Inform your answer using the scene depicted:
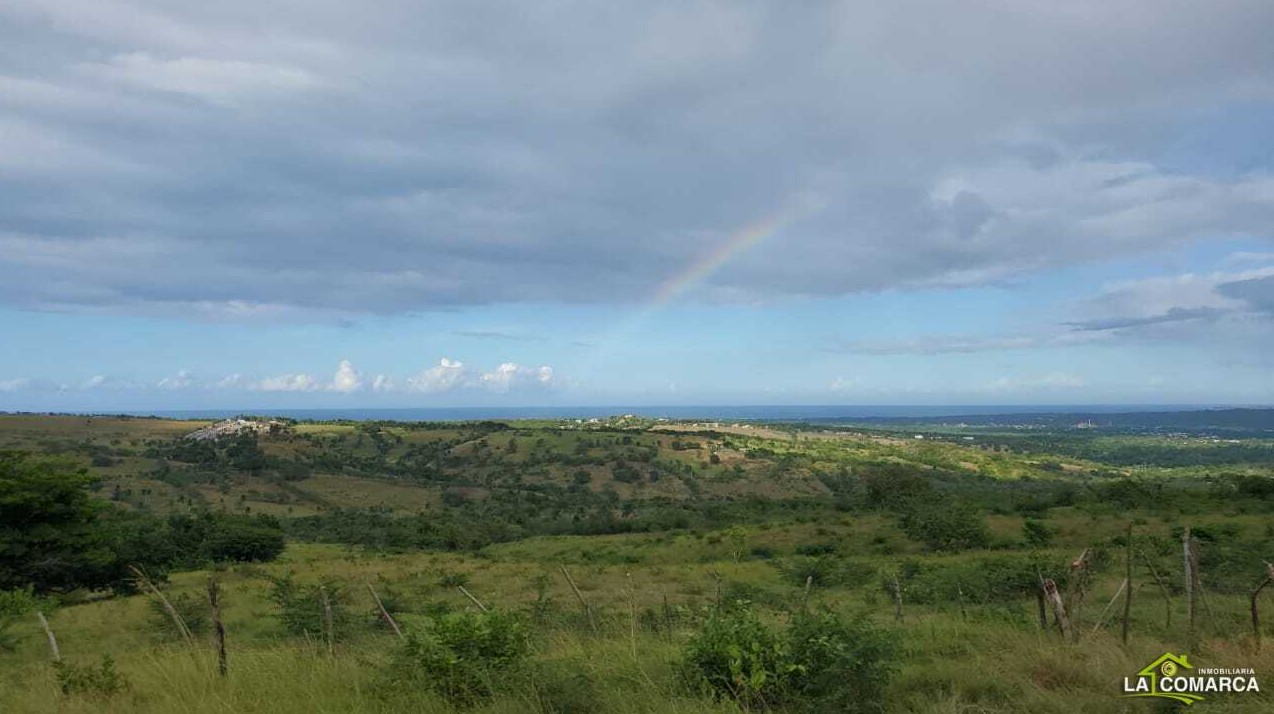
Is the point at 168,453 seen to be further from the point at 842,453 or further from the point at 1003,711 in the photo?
the point at 1003,711

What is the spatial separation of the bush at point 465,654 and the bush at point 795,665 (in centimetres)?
165

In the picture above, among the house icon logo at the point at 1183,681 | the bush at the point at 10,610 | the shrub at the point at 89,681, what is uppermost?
the house icon logo at the point at 1183,681

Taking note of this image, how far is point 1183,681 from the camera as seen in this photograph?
649 centimetres

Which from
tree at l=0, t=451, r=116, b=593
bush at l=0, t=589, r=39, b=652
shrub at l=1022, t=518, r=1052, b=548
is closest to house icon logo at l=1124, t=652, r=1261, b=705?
bush at l=0, t=589, r=39, b=652

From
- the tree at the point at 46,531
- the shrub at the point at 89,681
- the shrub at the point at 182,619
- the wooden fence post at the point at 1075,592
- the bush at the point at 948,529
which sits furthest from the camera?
the bush at the point at 948,529

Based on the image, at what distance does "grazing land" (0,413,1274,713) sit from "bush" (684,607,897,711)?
0.09 ft

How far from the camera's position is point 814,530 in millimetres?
40844

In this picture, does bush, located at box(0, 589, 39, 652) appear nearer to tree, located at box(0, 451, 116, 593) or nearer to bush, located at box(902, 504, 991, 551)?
tree, located at box(0, 451, 116, 593)

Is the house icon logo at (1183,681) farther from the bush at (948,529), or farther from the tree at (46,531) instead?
the tree at (46,531)

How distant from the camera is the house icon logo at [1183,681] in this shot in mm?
6344

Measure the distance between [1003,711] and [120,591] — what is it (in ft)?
108

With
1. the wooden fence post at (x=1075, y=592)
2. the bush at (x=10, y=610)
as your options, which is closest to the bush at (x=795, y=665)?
the wooden fence post at (x=1075, y=592)

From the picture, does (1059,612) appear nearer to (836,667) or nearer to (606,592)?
(836,667)

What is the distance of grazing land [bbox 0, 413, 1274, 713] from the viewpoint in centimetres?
668
